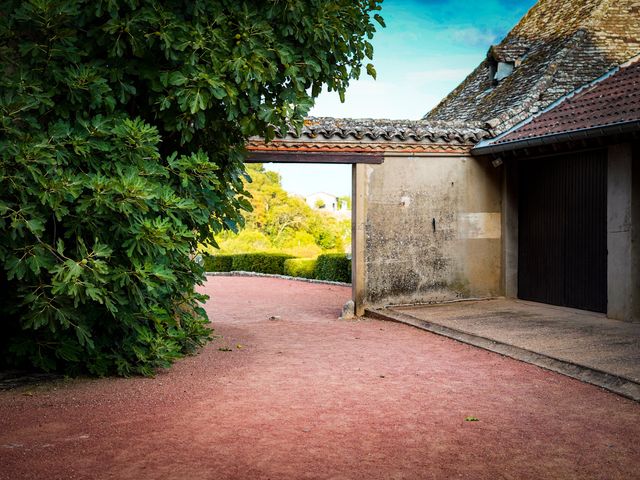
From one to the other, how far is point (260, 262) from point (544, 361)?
684 inches

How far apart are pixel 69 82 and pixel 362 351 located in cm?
469

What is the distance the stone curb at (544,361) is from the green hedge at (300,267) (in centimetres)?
979

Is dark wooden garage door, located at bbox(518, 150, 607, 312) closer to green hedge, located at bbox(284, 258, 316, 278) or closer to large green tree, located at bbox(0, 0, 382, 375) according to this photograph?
large green tree, located at bbox(0, 0, 382, 375)

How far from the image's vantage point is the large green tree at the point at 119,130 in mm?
6168

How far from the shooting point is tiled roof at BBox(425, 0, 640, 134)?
13398mm

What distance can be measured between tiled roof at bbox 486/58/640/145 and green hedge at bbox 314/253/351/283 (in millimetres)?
7321

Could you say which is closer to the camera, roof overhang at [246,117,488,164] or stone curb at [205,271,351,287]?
roof overhang at [246,117,488,164]

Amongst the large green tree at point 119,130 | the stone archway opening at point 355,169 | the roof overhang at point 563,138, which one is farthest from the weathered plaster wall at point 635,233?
the large green tree at point 119,130

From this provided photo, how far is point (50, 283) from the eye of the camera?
6551 mm

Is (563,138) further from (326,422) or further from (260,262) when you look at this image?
(260,262)

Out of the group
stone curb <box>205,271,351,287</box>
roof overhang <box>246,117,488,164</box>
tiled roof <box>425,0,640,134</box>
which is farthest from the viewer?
stone curb <box>205,271,351,287</box>

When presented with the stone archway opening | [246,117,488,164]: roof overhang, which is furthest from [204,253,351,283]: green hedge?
[246,117,488,164]: roof overhang

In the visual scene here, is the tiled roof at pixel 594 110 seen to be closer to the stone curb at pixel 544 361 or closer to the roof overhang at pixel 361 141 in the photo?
the roof overhang at pixel 361 141

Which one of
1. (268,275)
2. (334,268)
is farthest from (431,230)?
(268,275)
